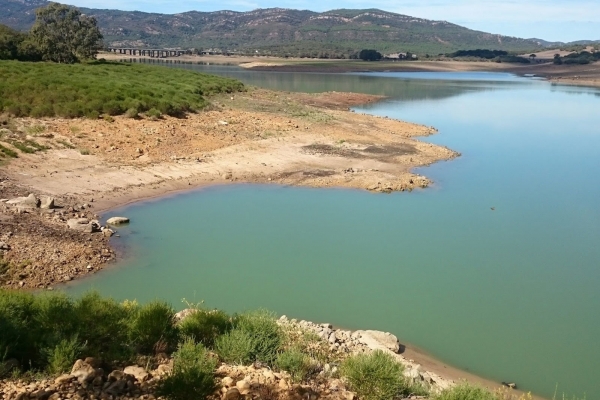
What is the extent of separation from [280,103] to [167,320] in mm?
26894

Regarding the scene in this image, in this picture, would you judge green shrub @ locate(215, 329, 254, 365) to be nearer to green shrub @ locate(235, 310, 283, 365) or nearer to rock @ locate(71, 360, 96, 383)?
green shrub @ locate(235, 310, 283, 365)

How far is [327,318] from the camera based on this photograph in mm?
8508

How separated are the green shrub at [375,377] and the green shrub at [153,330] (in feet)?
6.22

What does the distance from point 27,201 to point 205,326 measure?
7.62 metres

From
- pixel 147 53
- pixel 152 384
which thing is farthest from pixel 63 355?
pixel 147 53

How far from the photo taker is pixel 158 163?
55.2ft

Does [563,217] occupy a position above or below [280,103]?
below

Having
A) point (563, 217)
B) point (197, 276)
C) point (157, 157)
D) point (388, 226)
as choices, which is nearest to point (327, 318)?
point (197, 276)

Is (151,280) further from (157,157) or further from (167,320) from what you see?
(157,157)

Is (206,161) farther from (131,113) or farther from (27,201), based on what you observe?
(27,201)

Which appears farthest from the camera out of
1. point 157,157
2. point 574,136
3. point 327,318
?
point 574,136

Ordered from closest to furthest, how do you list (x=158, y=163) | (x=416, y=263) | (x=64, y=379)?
(x=64, y=379)
(x=416, y=263)
(x=158, y=163)

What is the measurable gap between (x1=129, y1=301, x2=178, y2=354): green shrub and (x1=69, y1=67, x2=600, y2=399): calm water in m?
2.85

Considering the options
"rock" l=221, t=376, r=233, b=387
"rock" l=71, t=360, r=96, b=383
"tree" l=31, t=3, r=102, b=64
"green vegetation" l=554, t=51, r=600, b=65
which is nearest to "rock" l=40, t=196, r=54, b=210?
"rock" l=71, t=360, r=96, b=383
